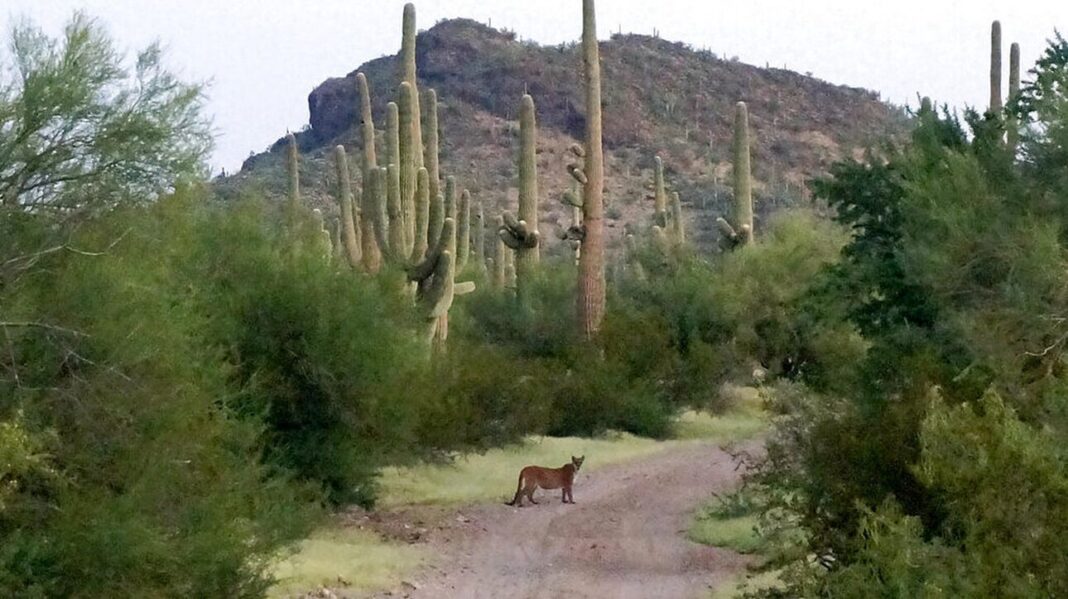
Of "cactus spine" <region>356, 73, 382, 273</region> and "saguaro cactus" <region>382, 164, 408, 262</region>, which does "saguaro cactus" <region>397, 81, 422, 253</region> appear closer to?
"saguaro cactus" <region>382, 164, 408, 262</region>

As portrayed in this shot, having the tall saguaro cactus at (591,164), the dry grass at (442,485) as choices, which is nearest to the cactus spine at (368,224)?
the dry grass at (442,485)

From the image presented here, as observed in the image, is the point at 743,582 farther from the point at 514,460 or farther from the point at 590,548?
the point at 514,460

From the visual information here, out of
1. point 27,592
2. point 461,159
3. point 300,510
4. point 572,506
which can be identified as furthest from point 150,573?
point 461,159

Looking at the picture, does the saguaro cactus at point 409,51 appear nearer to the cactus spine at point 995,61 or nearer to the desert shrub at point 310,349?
the desert shrub at point 310,349

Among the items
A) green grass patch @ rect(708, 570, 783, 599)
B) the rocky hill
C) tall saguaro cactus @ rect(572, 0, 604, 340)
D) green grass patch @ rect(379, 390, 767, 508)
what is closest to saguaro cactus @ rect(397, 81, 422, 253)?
green grass patch @ rect(379, 390, 767, 508)

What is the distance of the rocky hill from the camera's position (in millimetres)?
70312

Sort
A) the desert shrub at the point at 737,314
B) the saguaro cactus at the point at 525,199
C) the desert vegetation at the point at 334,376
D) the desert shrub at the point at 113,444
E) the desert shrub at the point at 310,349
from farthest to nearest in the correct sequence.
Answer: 1. the desert shrub at the point at 737,314
2. the saguaro cactus at the point at 525,199
3. the desert shrub at the point at 310,349
4. the desert shrub at the point at 113,444
5. the desert vegetation at the point at 334,376

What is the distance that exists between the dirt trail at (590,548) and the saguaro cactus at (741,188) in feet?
35.2

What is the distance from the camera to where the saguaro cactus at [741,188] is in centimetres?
3206

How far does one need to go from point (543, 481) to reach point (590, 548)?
2.85 meters

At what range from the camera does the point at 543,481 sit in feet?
64.7

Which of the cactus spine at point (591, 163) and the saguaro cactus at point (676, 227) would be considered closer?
the cactus spine at point (591, 163)

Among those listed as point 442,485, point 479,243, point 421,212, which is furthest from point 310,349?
point 479,243

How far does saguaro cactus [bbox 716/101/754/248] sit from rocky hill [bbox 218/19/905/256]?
28.2m
